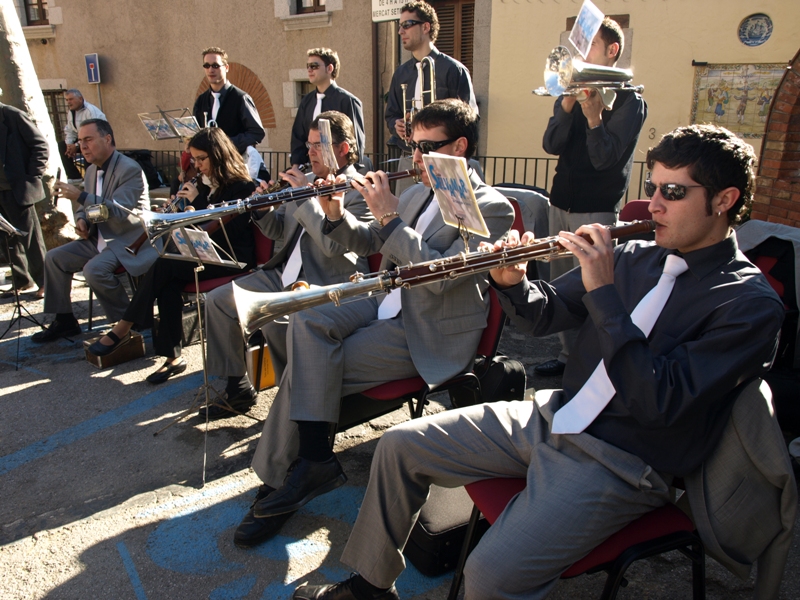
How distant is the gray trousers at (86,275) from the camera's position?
4.97 meters

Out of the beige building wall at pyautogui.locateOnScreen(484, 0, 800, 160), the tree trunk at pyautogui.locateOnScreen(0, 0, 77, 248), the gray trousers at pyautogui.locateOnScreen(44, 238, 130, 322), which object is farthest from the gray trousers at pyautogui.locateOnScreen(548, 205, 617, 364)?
the tree trunk at pyautogui.locateOnScreen(0, 0, 77, 248)

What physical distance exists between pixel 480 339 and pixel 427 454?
92 centimetres

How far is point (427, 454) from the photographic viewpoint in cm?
220

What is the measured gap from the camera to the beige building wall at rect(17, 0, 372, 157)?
1163cm

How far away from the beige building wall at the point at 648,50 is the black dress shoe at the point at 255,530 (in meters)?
7.20

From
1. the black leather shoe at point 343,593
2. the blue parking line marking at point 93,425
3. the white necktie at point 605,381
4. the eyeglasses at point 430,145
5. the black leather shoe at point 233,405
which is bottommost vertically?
the blue parking line marking at point 93,425

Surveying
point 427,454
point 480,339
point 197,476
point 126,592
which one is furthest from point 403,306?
point 126,592

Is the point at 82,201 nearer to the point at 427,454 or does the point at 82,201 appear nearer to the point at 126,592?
the point at 126,592

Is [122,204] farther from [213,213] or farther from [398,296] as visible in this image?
[398,296]

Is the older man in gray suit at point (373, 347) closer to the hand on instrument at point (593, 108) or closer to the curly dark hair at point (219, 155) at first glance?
the hand on instrument at point (593, 108)

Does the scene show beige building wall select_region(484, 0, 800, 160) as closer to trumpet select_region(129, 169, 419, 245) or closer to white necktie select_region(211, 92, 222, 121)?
white necktie select_region(211, 92, 222, 121)

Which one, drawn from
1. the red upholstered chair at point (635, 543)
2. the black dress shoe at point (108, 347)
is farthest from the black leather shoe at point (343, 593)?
the black dress shoe at point (108, 347)

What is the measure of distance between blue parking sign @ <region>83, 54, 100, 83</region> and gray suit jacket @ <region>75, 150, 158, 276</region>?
1044cm

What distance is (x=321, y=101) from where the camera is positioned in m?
6.31
